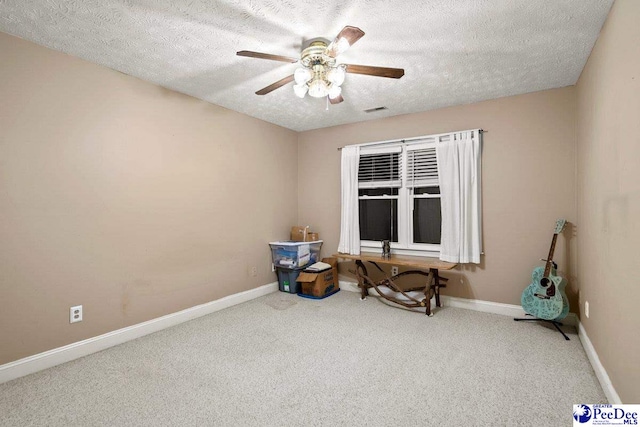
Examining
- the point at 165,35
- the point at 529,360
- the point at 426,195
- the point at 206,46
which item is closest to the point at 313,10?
the point at 206,46

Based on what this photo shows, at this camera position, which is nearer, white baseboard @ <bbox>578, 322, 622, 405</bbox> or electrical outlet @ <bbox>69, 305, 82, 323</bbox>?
white baseboard @ <bbox>578, 322, 622, 405</bbox>

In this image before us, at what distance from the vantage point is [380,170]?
175 inches

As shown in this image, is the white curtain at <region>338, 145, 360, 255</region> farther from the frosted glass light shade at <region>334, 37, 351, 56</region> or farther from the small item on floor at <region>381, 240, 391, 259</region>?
the frosted glass light shade at <region>334, 37, 351, 56</region>

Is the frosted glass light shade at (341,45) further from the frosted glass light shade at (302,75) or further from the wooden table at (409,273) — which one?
the wooden table at (409,273)

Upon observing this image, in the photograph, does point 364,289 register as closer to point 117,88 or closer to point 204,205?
point 204,205

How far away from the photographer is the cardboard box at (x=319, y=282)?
4.24 meters

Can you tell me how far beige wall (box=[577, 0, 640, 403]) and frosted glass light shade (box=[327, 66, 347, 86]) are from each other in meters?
1.59

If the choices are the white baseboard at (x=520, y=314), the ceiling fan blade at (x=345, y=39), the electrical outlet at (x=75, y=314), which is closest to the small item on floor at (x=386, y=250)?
the white baseboard at (x=520, y=314)

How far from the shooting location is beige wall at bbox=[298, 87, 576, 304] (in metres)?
3.29

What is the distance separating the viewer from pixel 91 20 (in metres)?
2.11

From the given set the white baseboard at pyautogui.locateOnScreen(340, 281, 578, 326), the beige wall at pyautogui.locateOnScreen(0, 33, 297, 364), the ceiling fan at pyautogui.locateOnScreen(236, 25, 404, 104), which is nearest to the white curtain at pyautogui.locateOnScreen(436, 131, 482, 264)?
the white baseboard at pyautogui.locateOnScreen(340, 281, 578, 326)

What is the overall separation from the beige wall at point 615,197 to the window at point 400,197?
1.64 m

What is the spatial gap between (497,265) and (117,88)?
4479mm

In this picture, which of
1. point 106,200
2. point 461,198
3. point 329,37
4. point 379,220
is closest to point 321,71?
point 329,37
